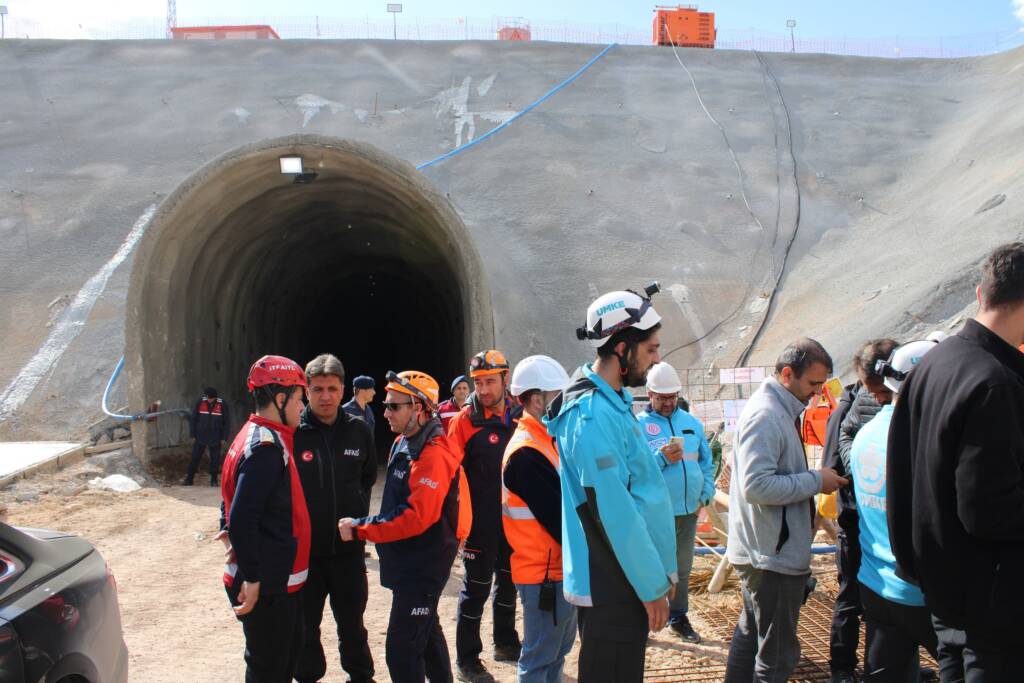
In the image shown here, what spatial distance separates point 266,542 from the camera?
→ 3.78 m

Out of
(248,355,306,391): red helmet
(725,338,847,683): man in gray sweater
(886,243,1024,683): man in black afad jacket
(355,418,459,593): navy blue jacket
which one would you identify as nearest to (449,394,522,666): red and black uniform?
(355,418,459,593): navy blue jacket

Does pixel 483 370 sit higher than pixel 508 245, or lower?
lower

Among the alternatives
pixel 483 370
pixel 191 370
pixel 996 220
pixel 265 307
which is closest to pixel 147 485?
pixel 191 370

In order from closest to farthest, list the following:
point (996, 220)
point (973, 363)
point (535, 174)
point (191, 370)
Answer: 1. point (973, 363)
2. point (191, 370)
3. point (996, 220)
4. point (535, 174)

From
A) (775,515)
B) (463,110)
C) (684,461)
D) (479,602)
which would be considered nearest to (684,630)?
(684,461)

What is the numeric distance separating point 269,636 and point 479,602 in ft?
5.45

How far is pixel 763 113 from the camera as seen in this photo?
22734mm

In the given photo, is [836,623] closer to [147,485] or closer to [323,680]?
[323,680]

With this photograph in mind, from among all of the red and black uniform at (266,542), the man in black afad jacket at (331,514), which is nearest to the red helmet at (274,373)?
the red and black uniform at (266,542)

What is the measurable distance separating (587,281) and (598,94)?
28.7 ft

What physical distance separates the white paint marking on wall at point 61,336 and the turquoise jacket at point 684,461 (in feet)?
35.6

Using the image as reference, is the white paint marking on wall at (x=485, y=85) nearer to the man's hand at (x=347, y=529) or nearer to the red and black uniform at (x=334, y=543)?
the red and black uniform at (x=334, y=543)

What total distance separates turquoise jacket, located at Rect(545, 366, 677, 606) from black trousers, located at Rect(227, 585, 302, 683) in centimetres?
152

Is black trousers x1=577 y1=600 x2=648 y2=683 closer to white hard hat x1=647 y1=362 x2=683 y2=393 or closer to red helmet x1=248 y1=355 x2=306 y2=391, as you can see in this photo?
red helmet x1=248 y1=355 x2=306 y2=391
